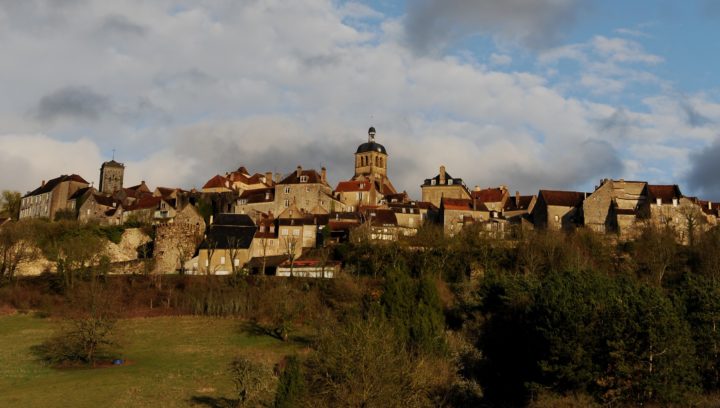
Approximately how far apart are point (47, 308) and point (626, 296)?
37.8 meters

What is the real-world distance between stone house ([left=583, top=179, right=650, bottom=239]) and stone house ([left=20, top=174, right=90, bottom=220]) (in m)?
50.1

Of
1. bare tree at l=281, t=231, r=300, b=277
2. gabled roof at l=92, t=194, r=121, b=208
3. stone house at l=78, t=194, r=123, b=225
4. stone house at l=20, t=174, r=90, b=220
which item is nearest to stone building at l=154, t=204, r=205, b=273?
bare tree at l=281, t=231, r=300, b=277

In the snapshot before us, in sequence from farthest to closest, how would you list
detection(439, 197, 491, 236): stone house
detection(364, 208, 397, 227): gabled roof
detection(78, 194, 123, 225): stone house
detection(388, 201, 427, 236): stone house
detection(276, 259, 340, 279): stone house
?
detection(78, 194, 123, 225): stone house < detection(388, 201, 427, 236): stone house < detection(439, 197, 491, 236): stone house < detection(364, 208, 397, 227): gabled roof < detection(276, 259, 340, 279): stone house

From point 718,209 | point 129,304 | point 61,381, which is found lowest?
point 61,381

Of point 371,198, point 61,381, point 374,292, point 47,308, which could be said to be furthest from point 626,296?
point 371,198

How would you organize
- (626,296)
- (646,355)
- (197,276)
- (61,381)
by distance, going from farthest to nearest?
(197,276), (61,381), (626,296), (646,355)

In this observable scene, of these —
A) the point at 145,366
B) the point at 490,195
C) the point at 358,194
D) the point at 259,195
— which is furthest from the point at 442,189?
the point at 145,366

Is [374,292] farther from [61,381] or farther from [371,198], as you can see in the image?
[371,198]

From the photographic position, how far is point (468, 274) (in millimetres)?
55688

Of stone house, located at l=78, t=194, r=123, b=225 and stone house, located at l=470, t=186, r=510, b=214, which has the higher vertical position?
stone house, located at l=470, t=186, r=510, b=214

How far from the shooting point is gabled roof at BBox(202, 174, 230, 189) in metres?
79.8

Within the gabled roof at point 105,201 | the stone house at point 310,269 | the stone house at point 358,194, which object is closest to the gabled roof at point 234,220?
the stone house at point 310,269

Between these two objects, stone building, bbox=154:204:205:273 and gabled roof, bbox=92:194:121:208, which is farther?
gabled roof, bbox=92:194:121:208

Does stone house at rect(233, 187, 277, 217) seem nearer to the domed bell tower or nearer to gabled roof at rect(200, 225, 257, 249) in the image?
gabled roof at rect(200, 225, 257, 249)
